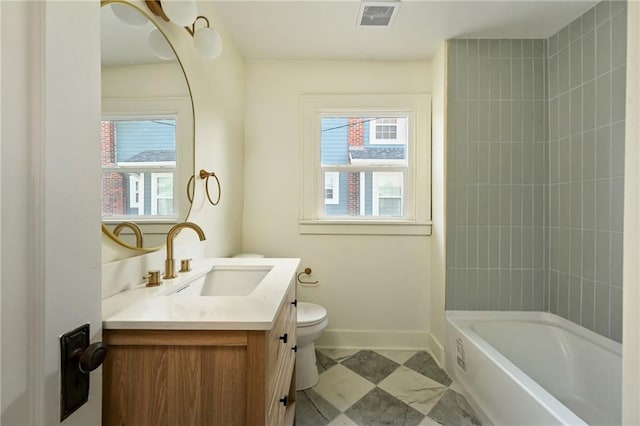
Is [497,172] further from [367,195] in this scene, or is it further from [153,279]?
[153,279]

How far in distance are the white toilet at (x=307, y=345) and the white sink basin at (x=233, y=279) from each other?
0.51 meters

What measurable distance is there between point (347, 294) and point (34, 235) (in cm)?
227

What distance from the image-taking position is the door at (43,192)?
0.38 meters

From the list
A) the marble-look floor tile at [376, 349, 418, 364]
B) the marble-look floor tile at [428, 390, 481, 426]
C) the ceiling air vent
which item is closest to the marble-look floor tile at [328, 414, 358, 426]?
the marble-look floor tile at [428, 390, 481, 426]

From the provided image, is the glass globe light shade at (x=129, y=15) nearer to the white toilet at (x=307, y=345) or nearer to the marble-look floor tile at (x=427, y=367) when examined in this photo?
the white toilet at (x=307, y=345)

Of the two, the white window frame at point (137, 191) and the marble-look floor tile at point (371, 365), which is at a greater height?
the white window frame at point (137, 191)

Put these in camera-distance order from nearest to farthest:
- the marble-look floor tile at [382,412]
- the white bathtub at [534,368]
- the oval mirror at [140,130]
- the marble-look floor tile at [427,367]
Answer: the oval mirror at [140,130] → the white bathtub at [534,368] → the marble-look floor tile at [382,412] → the marble-look floor tile at [427,367]

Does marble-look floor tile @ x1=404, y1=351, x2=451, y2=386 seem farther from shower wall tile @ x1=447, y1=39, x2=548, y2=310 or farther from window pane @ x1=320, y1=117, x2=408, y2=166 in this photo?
window pane @ x1=320, y1=117, x2=408, y2=166

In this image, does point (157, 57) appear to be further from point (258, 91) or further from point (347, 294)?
point (347, 294)

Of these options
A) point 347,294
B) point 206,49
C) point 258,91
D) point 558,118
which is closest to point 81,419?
point 206,49

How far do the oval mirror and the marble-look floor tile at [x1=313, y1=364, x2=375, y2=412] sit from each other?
1334 mm

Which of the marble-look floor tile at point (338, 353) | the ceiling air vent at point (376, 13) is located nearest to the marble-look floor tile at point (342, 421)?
the marble-look floor tile at point (338, 353)

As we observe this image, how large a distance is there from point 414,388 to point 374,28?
233 centimetres

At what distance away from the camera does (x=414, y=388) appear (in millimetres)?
1933
